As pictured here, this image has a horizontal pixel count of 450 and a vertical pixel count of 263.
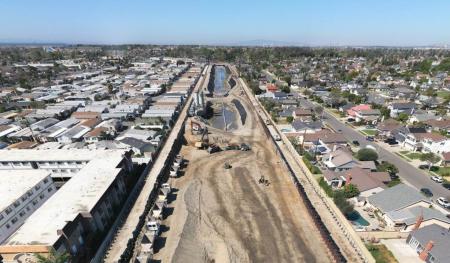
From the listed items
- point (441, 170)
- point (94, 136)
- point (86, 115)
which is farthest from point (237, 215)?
point (86, 115)

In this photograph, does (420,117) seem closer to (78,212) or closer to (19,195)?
(78,212)

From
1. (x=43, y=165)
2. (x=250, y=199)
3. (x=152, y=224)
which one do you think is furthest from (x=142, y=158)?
(x=250, y=199)

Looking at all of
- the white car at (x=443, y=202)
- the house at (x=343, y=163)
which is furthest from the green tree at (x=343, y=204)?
the white car at (x=443, y=202)

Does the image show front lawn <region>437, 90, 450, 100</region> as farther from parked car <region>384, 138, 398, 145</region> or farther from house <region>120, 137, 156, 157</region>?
house <region>120, 137, 156, 157</region>

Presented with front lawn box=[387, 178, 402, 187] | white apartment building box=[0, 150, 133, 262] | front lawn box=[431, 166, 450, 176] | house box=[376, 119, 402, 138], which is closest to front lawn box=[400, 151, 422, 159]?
front lawn box=[431, 166, 450, 176]

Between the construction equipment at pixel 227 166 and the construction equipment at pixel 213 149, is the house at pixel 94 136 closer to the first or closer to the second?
the construction equipment at pixel 213 149

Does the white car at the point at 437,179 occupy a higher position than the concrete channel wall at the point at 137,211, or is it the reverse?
the white car at the point at 437,179

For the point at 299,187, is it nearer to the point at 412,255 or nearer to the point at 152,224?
the point at 412,255
